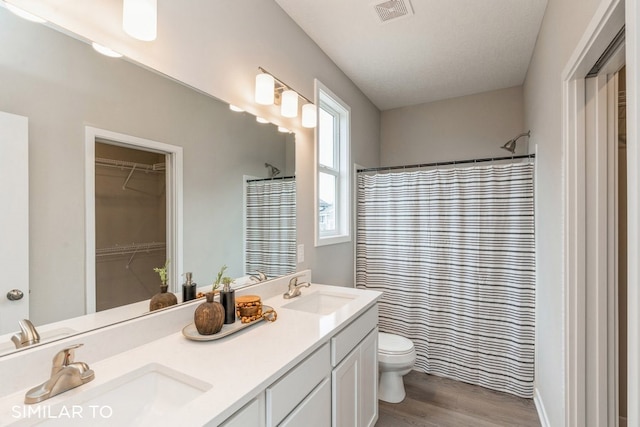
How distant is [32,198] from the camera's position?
879 mm

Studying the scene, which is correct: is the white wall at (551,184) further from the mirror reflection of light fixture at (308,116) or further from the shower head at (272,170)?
the shower head at (272,170)

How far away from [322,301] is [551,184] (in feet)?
4.95

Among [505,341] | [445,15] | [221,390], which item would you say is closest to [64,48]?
[221,390]

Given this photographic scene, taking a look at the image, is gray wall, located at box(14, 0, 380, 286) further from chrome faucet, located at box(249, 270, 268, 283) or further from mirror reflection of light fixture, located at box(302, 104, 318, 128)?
chrome faucet, located at box(249, 270, 268, 283)

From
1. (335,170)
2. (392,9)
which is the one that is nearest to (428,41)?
(392,9)

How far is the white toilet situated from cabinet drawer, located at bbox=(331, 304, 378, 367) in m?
0.46

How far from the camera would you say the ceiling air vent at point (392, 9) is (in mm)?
1857

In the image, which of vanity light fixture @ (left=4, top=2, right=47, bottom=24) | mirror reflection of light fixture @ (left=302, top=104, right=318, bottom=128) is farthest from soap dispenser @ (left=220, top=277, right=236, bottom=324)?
mirror reflection of light fixture @ (left=302, top=104, right=318, bottom=128)

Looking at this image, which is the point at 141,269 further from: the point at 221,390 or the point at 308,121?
the point at 308,121

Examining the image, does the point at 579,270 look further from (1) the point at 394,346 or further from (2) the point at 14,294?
(2) the point at 14,294

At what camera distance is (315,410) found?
1200 millimetres

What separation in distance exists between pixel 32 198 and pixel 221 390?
2.54ft

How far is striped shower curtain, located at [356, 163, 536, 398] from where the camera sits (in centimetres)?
230
